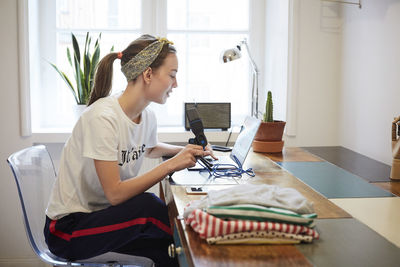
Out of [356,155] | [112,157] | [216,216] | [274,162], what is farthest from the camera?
[356,155]

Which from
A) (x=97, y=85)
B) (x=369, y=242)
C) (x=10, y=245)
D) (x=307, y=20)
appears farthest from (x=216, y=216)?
(x=10, y=245)

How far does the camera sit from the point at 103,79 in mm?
2072

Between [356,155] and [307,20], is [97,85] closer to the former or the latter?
[356,155]

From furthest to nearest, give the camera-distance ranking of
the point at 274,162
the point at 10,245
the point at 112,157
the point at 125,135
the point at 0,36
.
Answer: the point at 10,245 → the point at 0,36 → the point at 274,162 → the point at 125,135 → the point at 112,157

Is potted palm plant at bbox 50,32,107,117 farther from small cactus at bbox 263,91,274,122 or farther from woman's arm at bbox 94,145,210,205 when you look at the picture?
woman's arm at bbox 94,145,210,205

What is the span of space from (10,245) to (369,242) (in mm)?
2726

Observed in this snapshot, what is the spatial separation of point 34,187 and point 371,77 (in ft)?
6.16

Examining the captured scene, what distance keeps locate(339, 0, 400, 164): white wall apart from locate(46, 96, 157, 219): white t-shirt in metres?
1.36

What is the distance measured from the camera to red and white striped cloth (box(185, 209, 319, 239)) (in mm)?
1237

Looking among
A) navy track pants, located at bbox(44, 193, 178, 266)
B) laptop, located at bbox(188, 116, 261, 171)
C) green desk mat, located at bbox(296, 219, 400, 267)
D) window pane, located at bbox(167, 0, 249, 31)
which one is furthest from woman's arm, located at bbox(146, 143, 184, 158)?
window pane, located at bbox(167, 0, 249, 31)

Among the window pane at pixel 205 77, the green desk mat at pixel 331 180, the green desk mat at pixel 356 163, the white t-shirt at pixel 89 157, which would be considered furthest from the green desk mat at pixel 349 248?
the window pane at pixel 205 77

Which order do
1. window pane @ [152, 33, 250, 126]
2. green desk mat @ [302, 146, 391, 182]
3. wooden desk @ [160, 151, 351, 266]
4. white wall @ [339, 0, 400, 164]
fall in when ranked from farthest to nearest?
window pane @ [152, 33, 250, 126] → white wall @ [339, 0, 400, 164] → green desk mat @ [302, 146, 391, 182] → wooden desk @ [160, 151, 351, 266]

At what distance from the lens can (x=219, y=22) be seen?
3.64 meters

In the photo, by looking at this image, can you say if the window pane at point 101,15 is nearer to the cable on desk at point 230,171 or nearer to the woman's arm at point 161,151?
the woman's arm at point 161,151
